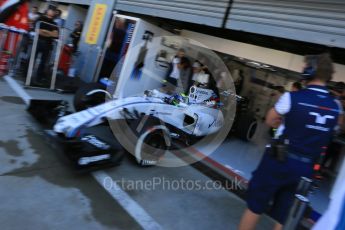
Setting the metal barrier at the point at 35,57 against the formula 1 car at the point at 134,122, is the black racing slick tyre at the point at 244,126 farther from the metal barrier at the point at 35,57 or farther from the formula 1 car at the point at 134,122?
the metal barrier at the point at 35,57

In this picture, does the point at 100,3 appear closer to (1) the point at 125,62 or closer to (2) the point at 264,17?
(1) the point at 125,62

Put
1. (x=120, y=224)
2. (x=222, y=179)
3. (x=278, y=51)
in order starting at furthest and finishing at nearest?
(x=278, y=51)
(x=222, y=179)
(x=120, y=224)

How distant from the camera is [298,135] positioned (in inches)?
101

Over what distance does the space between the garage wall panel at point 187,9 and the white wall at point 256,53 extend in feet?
6.15

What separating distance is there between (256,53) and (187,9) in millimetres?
2457

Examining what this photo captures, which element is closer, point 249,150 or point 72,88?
point 249,150

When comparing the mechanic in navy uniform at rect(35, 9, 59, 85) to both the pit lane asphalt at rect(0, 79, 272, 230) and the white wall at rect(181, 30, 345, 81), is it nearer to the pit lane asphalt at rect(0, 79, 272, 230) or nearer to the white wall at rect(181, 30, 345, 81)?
the pit lane asphalt at rect(0, 79, 272, 230)

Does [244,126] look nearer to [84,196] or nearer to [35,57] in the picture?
[84,196]

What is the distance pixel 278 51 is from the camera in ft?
24.0

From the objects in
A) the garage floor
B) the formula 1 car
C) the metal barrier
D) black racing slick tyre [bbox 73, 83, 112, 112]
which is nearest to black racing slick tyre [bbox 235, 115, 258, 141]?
the garage floor

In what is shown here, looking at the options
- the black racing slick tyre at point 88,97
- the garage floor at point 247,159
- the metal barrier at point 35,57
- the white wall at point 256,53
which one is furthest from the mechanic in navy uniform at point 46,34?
the garage floor at point 247,159

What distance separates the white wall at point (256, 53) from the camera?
687 centimetres

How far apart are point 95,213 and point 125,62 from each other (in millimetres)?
4664

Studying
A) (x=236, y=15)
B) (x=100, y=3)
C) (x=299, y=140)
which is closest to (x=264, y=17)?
(x=236, y=15)
